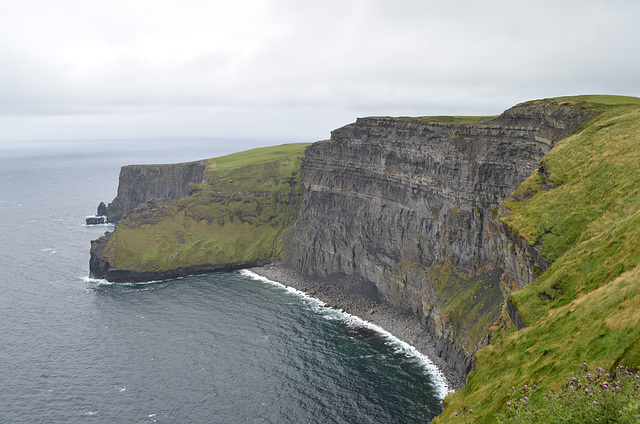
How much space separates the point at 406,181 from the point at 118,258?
88.3 metres

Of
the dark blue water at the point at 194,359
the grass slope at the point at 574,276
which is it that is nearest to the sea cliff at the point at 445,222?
the grass slope at the point at 574,276

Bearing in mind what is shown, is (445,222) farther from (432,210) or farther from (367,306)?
(367,306)

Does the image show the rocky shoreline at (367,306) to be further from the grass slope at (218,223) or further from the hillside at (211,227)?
the grass slope at (218,223)

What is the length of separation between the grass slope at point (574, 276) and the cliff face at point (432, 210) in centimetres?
661

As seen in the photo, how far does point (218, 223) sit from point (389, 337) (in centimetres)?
8457

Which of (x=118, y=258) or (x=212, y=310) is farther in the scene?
(x=118, y=258)

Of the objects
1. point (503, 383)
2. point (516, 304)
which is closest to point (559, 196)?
point (516, 304)

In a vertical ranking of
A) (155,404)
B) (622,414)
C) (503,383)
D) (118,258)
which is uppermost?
(622,414)

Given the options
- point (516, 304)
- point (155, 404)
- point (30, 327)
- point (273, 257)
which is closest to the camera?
point (516, 304)

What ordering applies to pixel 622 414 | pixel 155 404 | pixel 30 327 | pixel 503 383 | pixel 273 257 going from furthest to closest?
pixel 273 257 → pixel 30 327 → pixel 155 404 → pixel 503 383 → pixel 622 414

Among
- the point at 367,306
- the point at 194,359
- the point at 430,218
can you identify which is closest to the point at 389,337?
the point at 367,306

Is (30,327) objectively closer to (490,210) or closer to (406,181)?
(406,181)

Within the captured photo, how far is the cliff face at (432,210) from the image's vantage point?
8538cm

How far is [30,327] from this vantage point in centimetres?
10206
